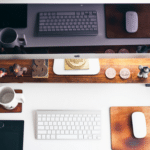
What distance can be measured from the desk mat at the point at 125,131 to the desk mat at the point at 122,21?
1.20 ft

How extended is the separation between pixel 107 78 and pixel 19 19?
1.66 ft

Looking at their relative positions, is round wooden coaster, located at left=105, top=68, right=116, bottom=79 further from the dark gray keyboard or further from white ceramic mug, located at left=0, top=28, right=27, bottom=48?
white ceramic mug, located at left=0, top=28, right=27, bottom=48

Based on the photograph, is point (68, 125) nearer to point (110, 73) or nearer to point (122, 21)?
point (110, 73)

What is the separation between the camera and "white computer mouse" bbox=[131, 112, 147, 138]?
84 cm

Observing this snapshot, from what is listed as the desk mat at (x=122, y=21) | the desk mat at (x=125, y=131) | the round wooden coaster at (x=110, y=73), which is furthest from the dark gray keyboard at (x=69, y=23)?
the desk mat at (x=125, y=131)

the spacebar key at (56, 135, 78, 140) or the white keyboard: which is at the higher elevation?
the white keyboard

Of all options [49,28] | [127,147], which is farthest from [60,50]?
[127,147]

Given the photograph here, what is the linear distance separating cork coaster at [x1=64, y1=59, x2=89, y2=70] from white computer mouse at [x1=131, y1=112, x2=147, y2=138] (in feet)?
1.07

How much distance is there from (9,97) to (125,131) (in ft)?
1.86

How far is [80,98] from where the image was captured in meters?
0.92

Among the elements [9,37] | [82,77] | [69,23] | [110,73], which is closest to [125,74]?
[110,73]

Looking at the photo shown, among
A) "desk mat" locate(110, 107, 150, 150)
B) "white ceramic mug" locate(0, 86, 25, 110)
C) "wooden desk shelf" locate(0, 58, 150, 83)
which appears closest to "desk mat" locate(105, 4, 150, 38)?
"wooden desk shelf" locate(0, 58, 150, 83)

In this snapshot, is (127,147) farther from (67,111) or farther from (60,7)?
(60,7)

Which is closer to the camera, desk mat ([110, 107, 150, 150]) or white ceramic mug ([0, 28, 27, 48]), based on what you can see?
white ceramic mug ([0, 28, 27, 48])
